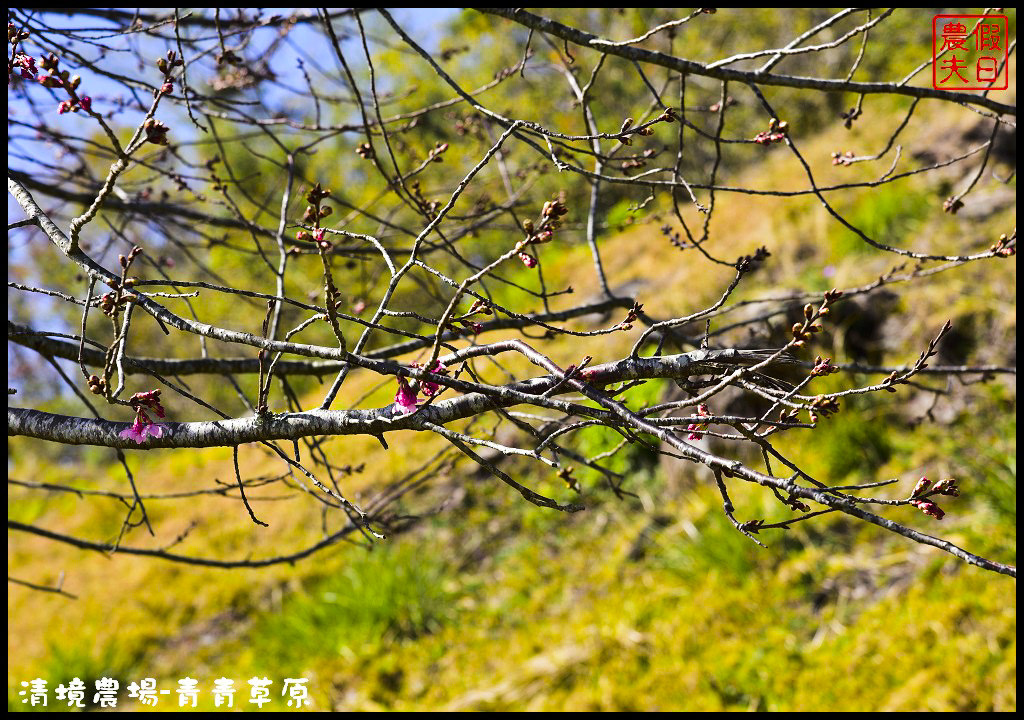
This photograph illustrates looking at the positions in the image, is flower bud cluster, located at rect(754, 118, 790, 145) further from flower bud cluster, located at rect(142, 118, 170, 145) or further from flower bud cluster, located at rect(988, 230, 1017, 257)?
flower bud cluster, located at rect(142, 118, 170, 145)

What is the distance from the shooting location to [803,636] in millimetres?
3428

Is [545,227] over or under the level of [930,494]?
over

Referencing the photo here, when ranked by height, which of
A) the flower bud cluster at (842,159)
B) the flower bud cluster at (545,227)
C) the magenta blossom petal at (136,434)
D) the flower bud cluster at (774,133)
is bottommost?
the magenta blossom petal at (136,434)

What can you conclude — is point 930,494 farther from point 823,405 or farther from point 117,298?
point 117,298

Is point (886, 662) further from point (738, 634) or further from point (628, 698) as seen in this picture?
point (628, 698)

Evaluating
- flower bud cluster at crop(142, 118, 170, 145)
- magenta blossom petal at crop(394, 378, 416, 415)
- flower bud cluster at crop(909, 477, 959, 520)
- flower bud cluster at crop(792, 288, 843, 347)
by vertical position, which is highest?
flower bud cluster at crop(142, 118, 170, 145)

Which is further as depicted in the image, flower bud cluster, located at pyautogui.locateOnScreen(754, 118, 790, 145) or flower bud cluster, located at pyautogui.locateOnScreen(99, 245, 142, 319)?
flower bud cluster, located at pyautogui.locateOnScreen(754, 118, 790, 145)

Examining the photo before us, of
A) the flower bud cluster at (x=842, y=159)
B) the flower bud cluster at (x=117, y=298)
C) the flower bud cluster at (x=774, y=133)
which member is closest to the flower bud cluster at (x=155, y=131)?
the flower bud cluster at (x=117, y=298)

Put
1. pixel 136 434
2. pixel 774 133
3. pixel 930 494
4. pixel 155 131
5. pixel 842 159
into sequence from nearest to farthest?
pixel 155 131, pixel 930 494, pixel 136 434, pixel 774 133, pixel 842 159

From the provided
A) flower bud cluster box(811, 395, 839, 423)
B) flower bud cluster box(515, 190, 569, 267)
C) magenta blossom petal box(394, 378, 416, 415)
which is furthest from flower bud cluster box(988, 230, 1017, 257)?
magenta blossom petal box(394, 378, 416, 415)

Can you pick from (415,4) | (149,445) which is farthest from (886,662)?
(415,4)

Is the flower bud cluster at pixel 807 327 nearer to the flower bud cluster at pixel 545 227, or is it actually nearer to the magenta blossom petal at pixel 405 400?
the flower bud cluster at pixel 545 227

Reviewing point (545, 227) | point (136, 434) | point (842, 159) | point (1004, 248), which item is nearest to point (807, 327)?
point (545, 227)

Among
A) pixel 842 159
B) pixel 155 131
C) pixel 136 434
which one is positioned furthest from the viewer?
pixel 842 159
